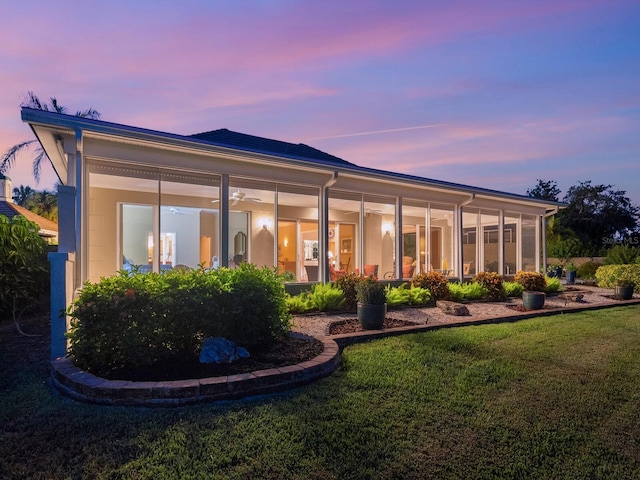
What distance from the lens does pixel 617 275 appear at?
46.5ft

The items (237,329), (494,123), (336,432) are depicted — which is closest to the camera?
(336,432)

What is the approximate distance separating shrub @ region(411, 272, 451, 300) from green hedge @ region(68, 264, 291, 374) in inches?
223

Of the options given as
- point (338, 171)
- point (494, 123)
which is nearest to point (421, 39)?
point (338, 171)

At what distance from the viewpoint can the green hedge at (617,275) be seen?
13391 mm

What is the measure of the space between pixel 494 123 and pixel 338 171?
10113 millimetres

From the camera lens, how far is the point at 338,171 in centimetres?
950

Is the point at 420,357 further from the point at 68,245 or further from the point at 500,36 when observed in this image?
the point at 500,36

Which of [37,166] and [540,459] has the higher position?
[37,166]

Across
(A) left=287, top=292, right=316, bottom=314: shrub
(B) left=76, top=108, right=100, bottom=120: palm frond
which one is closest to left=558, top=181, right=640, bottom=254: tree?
(A) left=287, top=292, right=316, bottom=314: shrub

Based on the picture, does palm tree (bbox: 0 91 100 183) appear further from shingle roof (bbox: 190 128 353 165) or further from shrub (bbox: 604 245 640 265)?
shrub (bbox: 604 245 640 265)

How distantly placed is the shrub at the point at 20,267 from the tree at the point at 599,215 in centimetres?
3314

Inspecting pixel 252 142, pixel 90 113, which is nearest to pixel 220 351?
pixel 252 142

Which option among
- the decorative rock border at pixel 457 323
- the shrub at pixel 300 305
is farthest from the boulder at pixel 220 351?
the shrub at pixel 300 305

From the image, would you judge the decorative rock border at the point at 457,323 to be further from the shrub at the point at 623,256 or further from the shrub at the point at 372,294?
the shrub at the point at 623,256
